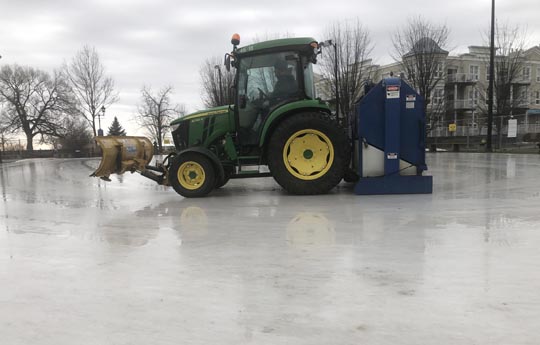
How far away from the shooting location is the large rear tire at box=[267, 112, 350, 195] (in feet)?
24.1

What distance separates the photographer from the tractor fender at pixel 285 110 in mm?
7328

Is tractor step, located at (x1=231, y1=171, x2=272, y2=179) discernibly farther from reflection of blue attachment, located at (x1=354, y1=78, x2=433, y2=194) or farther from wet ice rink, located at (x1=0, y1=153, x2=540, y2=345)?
reflection of blue attachment, located at (x1=354, y1=78, x2=433, y2=194)

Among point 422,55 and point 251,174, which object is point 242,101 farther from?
point 422,55

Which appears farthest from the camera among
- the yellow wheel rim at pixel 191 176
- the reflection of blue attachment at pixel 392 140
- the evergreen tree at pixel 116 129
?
the evergreen tree at pixel 116 129

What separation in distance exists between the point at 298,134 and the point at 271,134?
1.83ft

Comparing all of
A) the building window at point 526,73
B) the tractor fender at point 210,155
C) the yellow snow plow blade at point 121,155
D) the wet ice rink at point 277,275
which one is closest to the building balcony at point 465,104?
the building window at point 526,73

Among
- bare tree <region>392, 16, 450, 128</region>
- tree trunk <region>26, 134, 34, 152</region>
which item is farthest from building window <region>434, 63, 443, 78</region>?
tree trunk <region>26, 134, 34, 152</region>

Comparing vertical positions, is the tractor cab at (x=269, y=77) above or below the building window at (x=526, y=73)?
below

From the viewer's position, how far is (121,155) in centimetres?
791

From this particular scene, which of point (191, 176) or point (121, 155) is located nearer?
point (191, 176)

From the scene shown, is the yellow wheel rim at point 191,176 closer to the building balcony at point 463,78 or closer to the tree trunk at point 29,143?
the building balcony at point 463,78

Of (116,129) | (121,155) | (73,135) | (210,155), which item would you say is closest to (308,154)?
(210,155)

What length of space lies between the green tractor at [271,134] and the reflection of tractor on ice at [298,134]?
0.02 m

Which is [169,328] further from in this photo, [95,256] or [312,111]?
[312,111]
